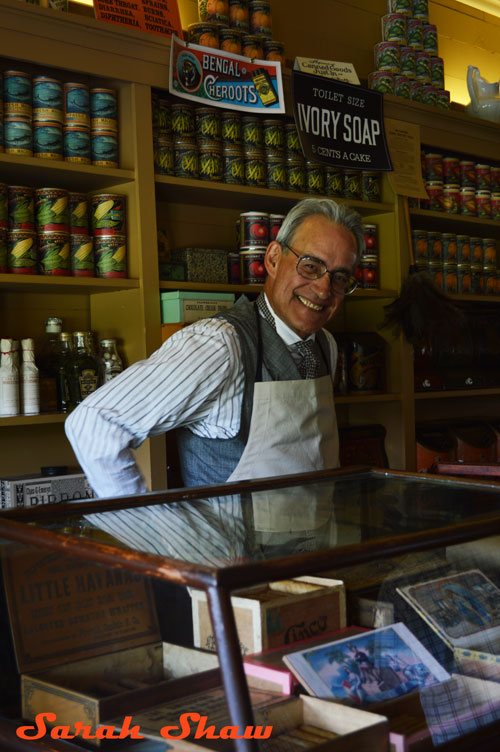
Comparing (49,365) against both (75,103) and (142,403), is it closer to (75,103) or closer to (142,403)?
(75,103)

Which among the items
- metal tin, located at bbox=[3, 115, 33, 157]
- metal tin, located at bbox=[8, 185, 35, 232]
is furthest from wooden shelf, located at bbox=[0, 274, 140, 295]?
metal tin, located at bbox=[3, 115, 33, 157]

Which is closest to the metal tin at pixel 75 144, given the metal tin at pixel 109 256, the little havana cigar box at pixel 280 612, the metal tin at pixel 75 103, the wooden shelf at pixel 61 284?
the metal tin at pixel 75 103

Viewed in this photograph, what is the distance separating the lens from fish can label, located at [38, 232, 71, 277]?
2.31 meters

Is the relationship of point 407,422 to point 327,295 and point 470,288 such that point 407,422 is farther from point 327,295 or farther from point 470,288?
point 327,295

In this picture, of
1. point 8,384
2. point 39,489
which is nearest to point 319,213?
point 8,384

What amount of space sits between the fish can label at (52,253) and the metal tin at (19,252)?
5 centimetres

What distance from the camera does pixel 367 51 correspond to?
368 centimetres

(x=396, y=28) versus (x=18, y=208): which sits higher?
(x=396, y=28)

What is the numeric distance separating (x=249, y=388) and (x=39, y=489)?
80cm

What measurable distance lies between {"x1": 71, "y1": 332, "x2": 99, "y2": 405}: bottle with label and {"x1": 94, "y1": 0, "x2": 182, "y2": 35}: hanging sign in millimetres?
959

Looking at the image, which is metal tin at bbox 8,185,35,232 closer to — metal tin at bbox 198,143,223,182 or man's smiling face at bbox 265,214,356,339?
metal tin at bbox 198,143,223,182

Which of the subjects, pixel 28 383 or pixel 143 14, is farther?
pixel 143 14

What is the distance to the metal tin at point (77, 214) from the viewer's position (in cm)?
238

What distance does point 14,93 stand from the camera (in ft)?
7.38
